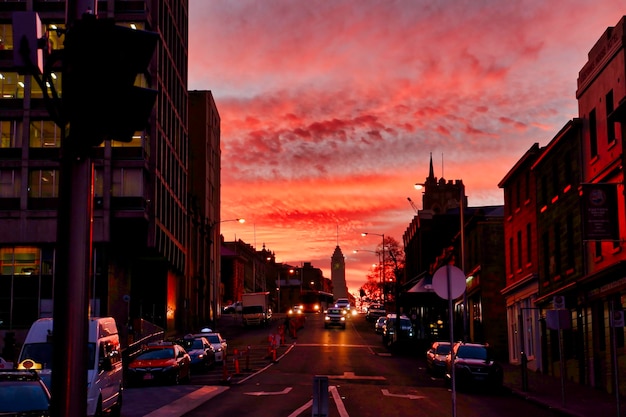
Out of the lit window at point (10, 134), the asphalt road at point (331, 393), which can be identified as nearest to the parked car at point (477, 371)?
the asphalt road at point (331, 393)

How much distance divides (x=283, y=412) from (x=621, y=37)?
57.9 feet

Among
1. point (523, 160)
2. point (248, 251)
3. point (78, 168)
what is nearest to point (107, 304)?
point (523, 160)

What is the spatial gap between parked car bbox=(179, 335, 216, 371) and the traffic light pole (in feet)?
109

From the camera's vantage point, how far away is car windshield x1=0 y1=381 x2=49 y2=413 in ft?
43.2

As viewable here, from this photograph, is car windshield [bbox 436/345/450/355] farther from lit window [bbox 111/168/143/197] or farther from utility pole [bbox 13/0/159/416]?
utility pole [bbox 13/0/159/416]

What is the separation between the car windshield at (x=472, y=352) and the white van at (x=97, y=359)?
14.1m

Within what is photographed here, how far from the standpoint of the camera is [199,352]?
128 feet

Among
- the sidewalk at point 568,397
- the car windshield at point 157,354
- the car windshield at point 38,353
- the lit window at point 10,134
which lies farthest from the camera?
the lit window at point 10,134

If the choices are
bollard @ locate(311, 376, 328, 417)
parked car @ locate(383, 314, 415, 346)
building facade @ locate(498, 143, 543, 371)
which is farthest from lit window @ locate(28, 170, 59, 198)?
bollard @ locate(311, 376, 328, 417)

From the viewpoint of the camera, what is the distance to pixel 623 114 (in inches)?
1093

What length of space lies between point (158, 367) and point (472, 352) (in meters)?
11.7

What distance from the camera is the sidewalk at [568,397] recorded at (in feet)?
77.6

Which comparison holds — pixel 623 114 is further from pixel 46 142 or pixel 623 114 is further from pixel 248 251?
pixel 248 251

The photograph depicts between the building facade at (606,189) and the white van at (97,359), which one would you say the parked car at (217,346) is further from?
the white van at (97,359)
